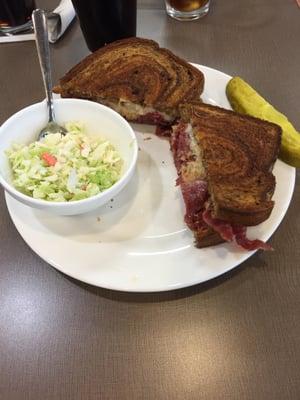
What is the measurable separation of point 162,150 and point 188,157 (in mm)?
130

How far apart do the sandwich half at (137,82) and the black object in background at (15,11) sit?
1.83 feet

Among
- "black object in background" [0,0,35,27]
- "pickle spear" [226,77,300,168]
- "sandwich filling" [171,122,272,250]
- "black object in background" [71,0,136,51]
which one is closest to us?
"sandwich filling" [171,122,272,250]

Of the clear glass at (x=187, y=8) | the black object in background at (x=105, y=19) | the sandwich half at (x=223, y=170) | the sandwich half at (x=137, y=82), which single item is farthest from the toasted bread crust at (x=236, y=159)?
the clear glass at (x=187, y=8)

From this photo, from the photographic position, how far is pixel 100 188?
1.25 m

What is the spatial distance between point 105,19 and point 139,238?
945 mm

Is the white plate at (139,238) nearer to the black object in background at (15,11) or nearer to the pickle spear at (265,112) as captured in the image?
the pickle spear at (265,112)

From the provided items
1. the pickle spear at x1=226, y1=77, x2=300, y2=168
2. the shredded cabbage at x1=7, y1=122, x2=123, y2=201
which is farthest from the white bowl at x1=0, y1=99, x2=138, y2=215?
the pickle spear at x1=226, y1=77, x2=300, y2=168

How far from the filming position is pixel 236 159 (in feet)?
4.25

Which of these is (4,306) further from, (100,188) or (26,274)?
(100,188)

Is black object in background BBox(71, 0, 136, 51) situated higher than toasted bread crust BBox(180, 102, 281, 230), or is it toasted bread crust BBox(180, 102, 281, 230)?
black object in background BBox(71, 0, 136, 51)

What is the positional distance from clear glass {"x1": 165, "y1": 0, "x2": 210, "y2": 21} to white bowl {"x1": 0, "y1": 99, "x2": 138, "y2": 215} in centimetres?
92

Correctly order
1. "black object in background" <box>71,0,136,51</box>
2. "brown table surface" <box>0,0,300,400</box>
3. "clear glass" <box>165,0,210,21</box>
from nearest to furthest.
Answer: "brown table surface" <box>0,0,300,400</box> → "black object in background" <box>71,0,136,51</box> → "clear glass" <box>165,0,210,21</box>

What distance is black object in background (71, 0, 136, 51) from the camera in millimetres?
1633

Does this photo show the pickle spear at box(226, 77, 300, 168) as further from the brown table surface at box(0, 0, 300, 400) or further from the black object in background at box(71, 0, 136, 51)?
the black object in background at box(71, 0, 136, 51)
